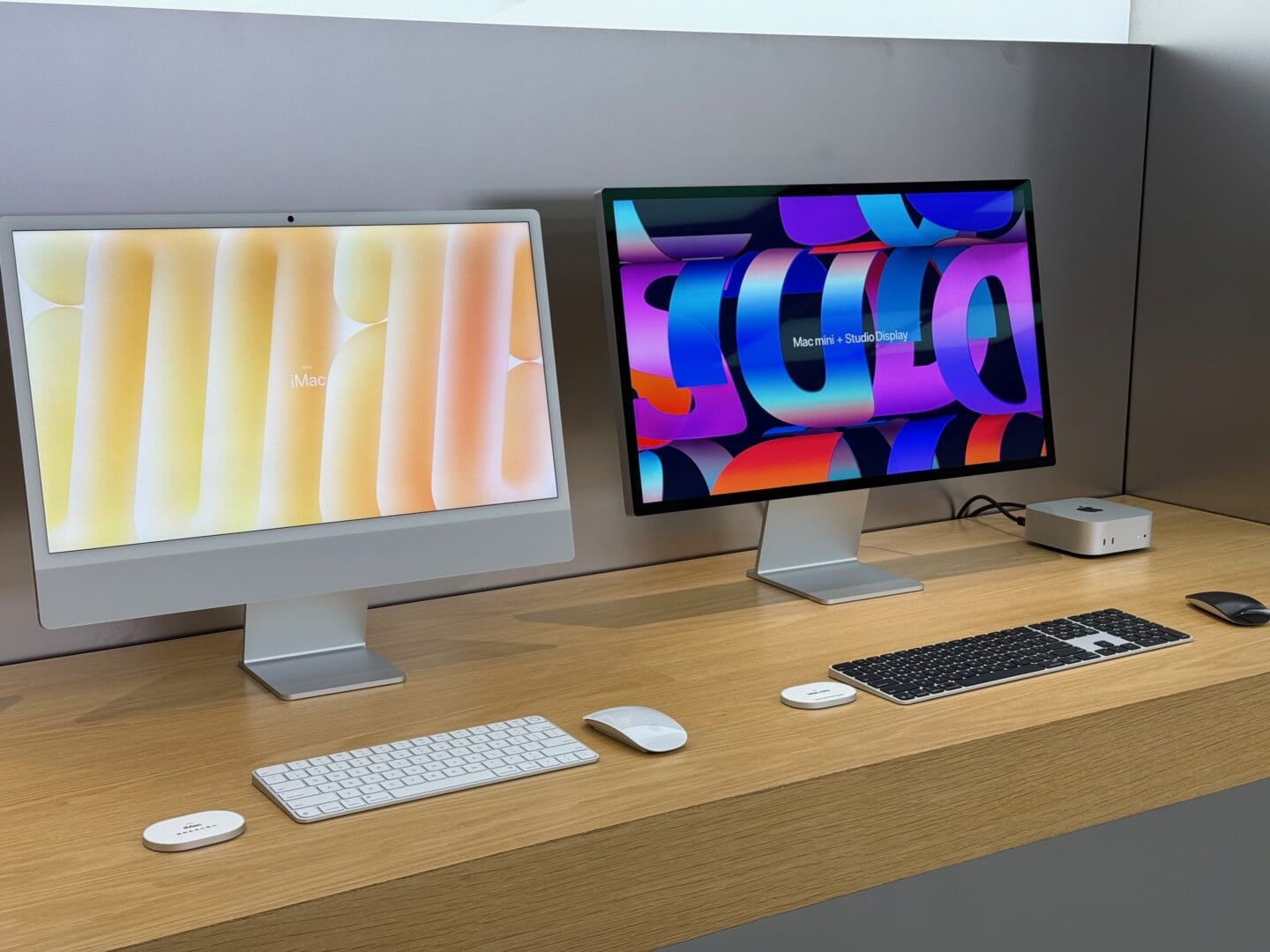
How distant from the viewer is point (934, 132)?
1896 mm

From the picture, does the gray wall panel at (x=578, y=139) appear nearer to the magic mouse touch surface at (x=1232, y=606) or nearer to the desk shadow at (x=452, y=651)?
the desk shadow at (x=452, y=651)

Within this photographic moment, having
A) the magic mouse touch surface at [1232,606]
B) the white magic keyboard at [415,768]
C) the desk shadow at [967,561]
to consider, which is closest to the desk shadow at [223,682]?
the white magic keyboard at [415,768]

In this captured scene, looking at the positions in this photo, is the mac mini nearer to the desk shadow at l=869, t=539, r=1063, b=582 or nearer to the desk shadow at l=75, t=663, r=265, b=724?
the desk shadow at l=869, t=539, r=1063, b=582

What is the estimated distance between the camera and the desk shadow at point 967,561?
1.67 meters

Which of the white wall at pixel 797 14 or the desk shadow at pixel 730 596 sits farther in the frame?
the white wall at pixel 797 14

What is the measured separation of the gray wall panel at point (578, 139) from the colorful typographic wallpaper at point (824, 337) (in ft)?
0.73

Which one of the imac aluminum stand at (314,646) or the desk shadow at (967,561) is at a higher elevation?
the imac aluminum stand at (314,646)

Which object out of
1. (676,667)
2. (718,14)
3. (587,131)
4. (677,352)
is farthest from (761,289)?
(718,14)

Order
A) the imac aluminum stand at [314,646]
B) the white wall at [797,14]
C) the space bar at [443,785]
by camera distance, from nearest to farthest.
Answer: the space bar at [443,785]
the imac aluminum stand at [314,646]
the white wall at [797,14]

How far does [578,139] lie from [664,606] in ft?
1.94

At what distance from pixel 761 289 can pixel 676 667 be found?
46 cm

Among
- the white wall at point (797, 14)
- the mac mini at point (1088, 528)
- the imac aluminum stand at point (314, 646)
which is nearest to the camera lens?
the imac aluminum stand at point (314, 646)

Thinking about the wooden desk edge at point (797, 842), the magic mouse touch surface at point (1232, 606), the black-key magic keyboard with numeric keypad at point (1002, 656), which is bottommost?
the wooden desk edge at point (797, 842)

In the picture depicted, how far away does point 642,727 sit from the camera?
112 centimetres
